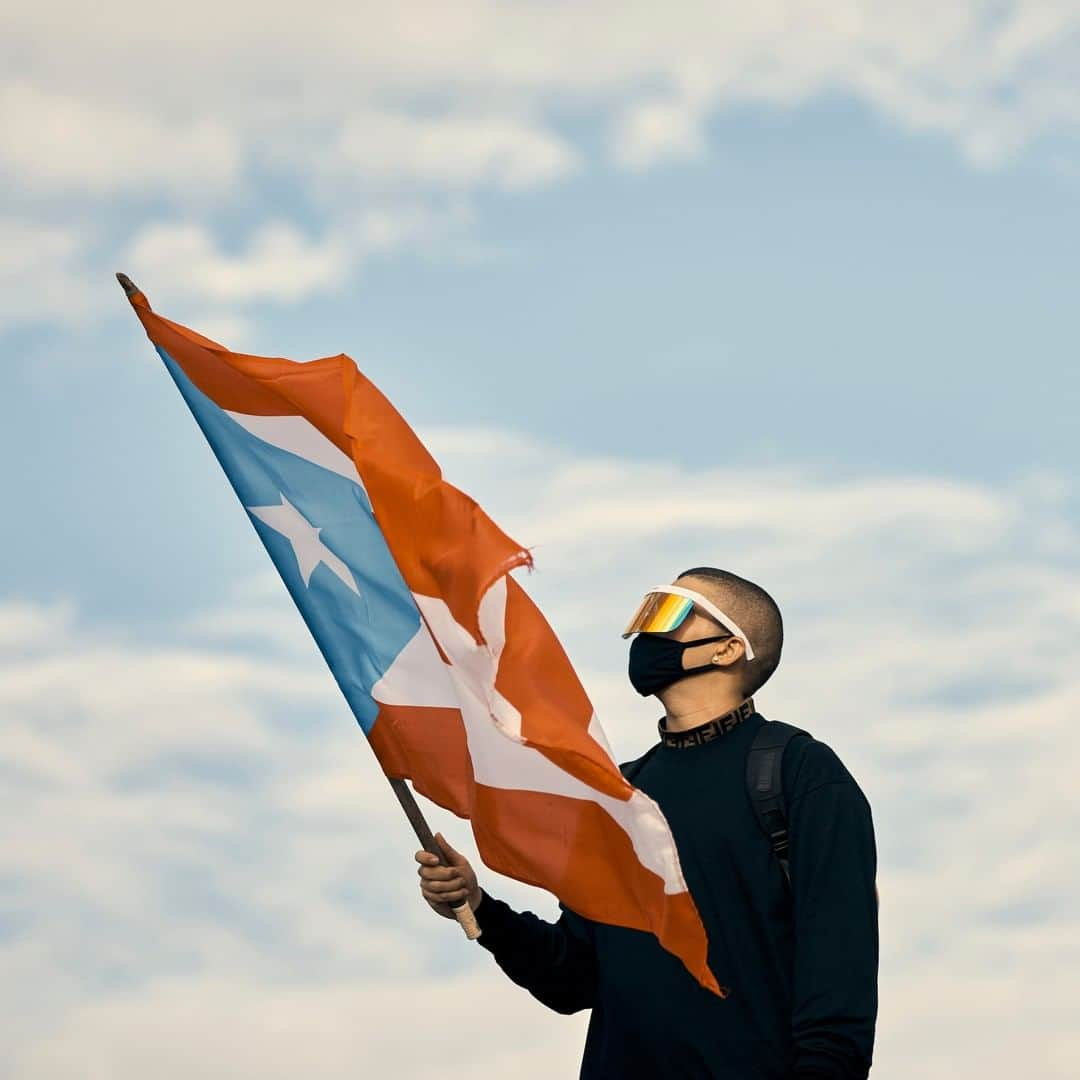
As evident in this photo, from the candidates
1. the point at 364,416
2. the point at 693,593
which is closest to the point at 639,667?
the point at 693,593

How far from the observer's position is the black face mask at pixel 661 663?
317 inches

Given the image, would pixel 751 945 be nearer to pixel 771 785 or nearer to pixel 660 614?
pixel 771 785

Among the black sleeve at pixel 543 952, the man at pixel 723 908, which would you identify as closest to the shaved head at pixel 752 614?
the man at pixel 723 908

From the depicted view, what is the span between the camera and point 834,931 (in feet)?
23.8

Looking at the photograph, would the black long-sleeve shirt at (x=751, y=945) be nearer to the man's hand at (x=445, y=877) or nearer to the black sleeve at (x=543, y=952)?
the black sleeve at (x=543, y=952)

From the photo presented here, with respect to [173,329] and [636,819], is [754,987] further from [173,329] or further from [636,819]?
[173,329]

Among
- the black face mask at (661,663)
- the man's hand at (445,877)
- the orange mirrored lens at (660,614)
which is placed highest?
the orange mirrored lens at (660,614)

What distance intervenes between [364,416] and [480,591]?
1.12 meters

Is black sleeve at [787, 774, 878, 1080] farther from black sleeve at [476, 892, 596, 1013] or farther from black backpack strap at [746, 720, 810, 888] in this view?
black sleeve at [476, 892, 596, 1013]

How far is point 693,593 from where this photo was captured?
816cm

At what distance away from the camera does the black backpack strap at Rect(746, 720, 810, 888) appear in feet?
25.1

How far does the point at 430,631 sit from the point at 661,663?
1.03 m

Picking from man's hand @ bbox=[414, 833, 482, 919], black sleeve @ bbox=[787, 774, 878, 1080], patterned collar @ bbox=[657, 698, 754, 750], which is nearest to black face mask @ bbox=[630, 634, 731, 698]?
patterned collar @ bbox=[657, 698, 754, 750]

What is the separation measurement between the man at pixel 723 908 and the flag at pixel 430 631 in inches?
15.0
